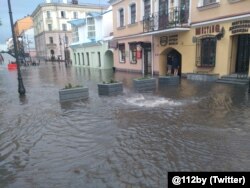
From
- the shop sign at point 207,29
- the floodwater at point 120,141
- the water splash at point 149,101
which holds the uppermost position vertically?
the shop sign at point 207,29

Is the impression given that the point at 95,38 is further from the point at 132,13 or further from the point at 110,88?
the point at 110,88

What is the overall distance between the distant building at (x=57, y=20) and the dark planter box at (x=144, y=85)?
5403 centimetres

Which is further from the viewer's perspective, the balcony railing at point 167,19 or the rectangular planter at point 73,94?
the balcony railing at point 167,19

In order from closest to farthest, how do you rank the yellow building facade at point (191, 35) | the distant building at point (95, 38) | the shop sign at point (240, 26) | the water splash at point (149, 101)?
the water splash at point (149, 101) → the shop sign at point (240, 26) → the yellow building facade at point (191, 35) → the distant building at point (95, 38)

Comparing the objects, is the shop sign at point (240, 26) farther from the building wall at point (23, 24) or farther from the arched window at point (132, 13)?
the building wall at point (23, 24)

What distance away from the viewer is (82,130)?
6379mm

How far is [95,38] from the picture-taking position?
29.8 metres

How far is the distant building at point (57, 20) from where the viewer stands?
63625mm

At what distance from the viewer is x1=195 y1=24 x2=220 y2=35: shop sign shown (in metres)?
13.6

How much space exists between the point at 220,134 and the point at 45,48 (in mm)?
70192

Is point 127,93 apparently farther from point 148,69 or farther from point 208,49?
point 148,69

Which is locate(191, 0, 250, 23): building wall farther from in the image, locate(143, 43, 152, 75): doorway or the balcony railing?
locate(143, 43, 152, 75): doorway

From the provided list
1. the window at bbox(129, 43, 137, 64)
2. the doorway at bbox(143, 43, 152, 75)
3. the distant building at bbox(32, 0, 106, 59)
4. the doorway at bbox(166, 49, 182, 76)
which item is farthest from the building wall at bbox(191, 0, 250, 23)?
the distant building at bbox(32, 0, 106, 59)

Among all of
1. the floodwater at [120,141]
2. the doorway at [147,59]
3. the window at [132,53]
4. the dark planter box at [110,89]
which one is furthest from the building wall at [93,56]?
the floodwater at [120,141]
